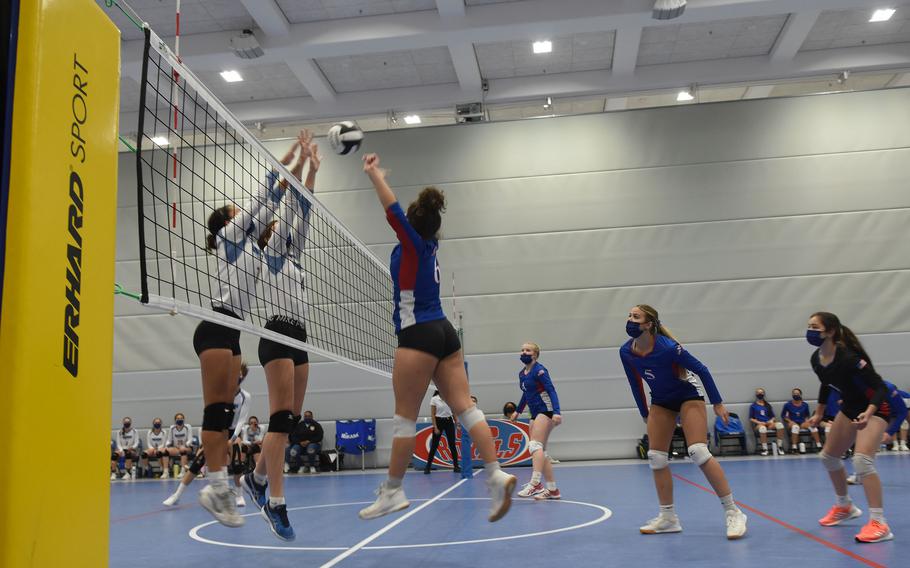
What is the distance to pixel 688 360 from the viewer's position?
5.42 m

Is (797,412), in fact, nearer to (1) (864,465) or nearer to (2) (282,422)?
(1) (864,465)

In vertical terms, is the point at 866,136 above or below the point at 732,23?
below

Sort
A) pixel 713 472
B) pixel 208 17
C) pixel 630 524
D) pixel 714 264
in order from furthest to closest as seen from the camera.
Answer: pixel 714 264 < pixel 208 17 < pixel 630 524 < pixel 713 472

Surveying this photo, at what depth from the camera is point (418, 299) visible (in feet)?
13.2

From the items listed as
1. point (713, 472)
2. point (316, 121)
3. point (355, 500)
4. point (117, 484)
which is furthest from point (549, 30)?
point (117, 484)

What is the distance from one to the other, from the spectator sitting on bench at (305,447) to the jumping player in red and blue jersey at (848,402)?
1111 cm

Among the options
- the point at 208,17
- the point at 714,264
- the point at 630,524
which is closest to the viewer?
the point at 630,524

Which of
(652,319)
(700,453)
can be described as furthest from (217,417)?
(700,453)

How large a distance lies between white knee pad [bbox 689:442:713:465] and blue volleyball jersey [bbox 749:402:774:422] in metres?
10.1

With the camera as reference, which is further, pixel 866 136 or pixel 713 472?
pixel 866 136

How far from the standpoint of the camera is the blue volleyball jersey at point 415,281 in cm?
400

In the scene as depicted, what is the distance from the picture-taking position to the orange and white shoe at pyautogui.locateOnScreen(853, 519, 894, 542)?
184 inches

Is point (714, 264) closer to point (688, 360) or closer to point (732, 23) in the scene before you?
point (732, 23)

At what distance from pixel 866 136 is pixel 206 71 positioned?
1420cm
